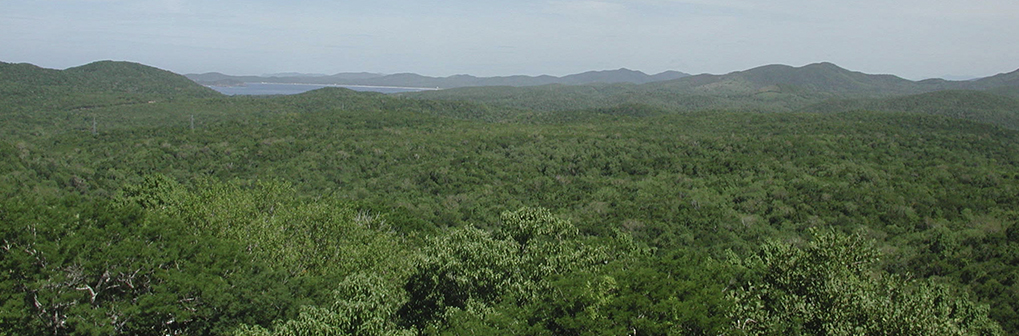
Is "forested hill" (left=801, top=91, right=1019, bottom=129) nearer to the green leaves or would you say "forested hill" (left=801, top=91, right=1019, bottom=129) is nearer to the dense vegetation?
the dense vegetation

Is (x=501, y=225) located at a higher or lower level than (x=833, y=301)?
higher

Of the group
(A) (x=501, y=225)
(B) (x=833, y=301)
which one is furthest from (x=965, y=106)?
(A) (x=501, y=225)

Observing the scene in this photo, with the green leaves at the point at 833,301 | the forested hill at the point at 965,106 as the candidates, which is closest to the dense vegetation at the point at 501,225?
the green leaves at the point at 833,301

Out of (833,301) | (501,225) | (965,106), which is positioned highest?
(965,106)

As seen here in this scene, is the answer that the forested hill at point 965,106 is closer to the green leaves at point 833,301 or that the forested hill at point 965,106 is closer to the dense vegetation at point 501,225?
the dense vegetation at point 501,225

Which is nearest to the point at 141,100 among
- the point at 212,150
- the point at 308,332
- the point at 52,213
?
the point at 212,150

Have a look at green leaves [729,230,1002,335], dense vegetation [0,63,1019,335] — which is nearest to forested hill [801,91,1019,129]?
dense vegetation [0,63,1019,335]

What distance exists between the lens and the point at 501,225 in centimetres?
2209

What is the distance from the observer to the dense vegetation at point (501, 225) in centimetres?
1591

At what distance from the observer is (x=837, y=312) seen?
14.9 meters

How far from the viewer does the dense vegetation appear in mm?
15906

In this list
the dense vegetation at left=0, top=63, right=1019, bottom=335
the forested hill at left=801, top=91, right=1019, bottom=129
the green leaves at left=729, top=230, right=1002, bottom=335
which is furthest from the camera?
the forested hill at left=801, top=91, right=1019, bottom=129

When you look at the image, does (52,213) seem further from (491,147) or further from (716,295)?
(491,147)

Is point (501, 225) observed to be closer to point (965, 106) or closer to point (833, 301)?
point (833, 301)
